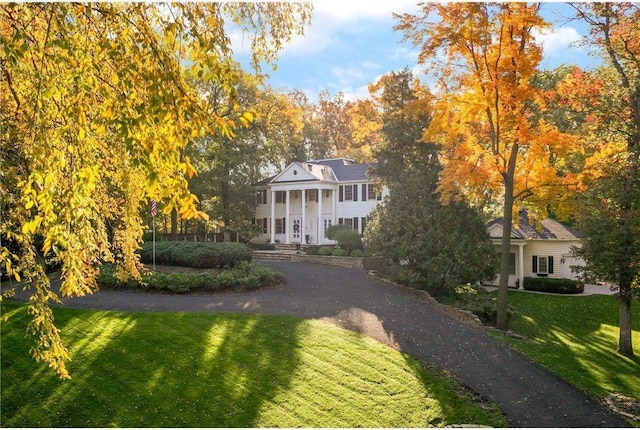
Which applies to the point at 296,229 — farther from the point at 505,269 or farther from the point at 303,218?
the point at 505,269

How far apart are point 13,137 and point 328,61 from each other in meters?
4.74

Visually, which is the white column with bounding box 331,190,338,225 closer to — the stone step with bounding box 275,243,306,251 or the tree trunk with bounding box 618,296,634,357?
the stone step with bounding box 275,243,306,251

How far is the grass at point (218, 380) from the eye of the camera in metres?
7.68

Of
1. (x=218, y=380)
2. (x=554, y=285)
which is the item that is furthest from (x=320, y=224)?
(x=218, y=380)

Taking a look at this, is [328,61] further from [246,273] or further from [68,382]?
[246,273]

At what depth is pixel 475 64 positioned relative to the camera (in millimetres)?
14539

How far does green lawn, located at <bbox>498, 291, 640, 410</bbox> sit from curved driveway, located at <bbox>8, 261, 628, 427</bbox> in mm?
935

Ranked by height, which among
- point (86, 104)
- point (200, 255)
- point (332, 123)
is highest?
point (332, 123)

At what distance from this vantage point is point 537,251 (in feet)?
85.0

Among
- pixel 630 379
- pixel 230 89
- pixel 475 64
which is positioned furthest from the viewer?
pixel 475 64

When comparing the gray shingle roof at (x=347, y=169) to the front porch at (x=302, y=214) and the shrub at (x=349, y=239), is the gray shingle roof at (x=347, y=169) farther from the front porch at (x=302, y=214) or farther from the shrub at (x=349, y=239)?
the shrub at (x=349, y=239)

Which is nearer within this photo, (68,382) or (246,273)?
(68,382)

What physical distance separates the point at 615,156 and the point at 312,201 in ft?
77.3

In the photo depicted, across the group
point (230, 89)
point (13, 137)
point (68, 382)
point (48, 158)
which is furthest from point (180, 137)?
point (68, 382)
